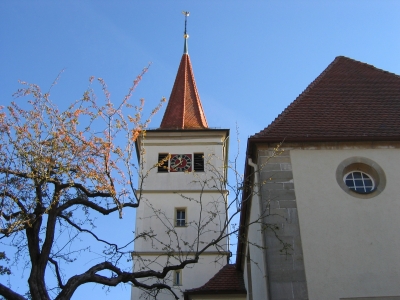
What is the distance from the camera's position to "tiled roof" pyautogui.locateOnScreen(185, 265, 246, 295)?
658 inches

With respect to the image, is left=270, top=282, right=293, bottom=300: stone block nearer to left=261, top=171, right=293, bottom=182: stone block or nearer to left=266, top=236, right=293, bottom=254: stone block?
left=266, top=236, right=293, bottom=254: stone block

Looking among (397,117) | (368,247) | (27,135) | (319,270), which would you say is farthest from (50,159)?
(397,117)

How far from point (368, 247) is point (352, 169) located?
6.21 feet

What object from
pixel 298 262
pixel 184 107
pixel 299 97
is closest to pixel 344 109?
pixel 299 97

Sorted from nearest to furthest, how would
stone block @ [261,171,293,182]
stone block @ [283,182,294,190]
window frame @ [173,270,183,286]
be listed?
stone block @ [283,182,294,190] → stone block @ [261,171,293,182] → window frame @ [173,270,183,286]

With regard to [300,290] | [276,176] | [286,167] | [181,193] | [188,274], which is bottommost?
[300,290]

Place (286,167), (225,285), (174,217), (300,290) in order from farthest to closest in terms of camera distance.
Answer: (174,217) < (225,285) < (286,167) < (300,290)

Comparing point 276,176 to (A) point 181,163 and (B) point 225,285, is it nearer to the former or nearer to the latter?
(B) point 225,285

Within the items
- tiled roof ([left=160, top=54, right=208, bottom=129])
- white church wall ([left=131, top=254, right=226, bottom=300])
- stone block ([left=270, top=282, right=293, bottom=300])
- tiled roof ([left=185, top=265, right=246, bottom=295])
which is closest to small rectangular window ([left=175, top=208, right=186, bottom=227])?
white church wall ([left=131, top=254, right=226, bottom=300])

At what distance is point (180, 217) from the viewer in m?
23.4

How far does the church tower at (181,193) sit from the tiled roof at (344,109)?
8004 millimetres

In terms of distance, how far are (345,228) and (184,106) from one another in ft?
63.1

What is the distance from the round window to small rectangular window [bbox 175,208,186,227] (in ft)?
42.8

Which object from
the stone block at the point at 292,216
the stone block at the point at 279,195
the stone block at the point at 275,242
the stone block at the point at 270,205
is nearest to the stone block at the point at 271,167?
the stone block at the point at 279,195
